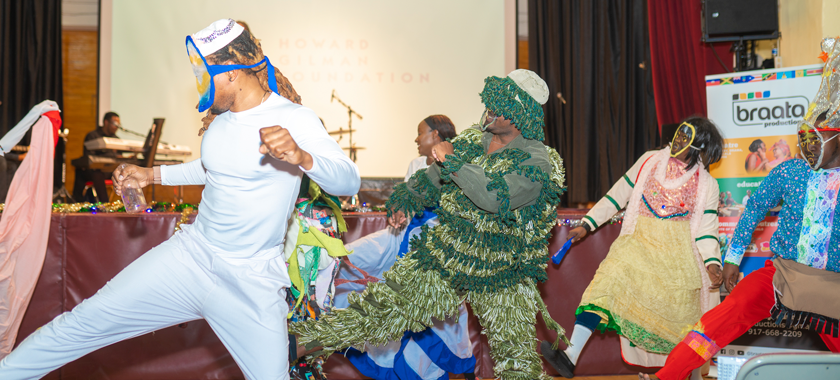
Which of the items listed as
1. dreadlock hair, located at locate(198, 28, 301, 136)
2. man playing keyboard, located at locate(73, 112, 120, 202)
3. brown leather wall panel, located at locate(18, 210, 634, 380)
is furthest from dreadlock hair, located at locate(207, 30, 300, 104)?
man playing keyboard, located at locate(73, 112, 120, 202)

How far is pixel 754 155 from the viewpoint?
3.82m

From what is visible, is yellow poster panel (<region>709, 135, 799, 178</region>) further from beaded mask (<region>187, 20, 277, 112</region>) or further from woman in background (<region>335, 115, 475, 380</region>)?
beaded mask (<region>187, 20, 277, 112</region>)

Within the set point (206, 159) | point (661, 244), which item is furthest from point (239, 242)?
point (661, 244)

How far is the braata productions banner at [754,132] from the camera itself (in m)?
3.68

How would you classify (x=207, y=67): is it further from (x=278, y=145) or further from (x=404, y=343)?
(x=404, y=343)

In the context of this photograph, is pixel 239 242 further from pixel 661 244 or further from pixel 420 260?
pixel 661 244

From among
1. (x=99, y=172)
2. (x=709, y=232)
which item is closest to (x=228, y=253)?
(x=709, y=232)

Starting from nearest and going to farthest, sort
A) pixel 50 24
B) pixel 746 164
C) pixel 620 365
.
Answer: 1. pixel 620 365
2. pixel 746 164
3. pixel 50 24

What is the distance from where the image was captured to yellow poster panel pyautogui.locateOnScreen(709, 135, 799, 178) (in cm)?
376

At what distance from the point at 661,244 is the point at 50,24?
8.43 metres

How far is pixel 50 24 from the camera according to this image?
24.7 ft

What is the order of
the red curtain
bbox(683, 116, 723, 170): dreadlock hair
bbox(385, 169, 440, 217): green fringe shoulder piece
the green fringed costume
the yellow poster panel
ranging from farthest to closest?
1. the red curtain
2. the yellow poster panel
3. bbox(683, 116, 723, 170): dreadlock hair
4. bbox(385, 169, 440, 217): green fringe shoulder piece
5. the green fringed costume

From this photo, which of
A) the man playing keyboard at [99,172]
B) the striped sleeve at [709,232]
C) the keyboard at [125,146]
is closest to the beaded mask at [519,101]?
the striped sleeve at [709,232]

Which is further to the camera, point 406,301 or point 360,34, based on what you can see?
point 360,34
